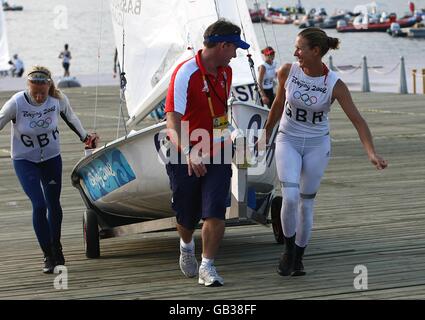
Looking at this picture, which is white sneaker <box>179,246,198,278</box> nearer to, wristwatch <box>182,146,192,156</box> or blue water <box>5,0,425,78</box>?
wristwatch <box>182,146,192,156</box>

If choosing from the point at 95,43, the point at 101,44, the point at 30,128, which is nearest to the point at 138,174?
the point at 30,128

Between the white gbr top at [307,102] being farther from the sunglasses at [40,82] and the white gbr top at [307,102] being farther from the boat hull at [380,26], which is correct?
the boat hull at [380,26]

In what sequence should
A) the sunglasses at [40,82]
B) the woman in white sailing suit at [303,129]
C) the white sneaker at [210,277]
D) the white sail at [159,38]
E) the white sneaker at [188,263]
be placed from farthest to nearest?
1. the white sail at [159,38]
2. the sunglasses at [40,82]
3. the white sneaker at [188,263]
4. the woman in white sailing suit at [303,129]
5. the white sneaker at [210,277]

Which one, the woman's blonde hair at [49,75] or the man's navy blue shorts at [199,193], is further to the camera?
the woman's blonde hair at [49,75]

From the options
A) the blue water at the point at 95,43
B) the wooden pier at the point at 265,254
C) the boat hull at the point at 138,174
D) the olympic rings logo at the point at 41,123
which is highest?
the olympic rings logo at the point at 41,123

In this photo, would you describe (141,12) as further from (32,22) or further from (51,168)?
(32,22)

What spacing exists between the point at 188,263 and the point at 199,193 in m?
0.58

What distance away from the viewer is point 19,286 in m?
8.62

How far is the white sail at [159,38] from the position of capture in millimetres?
11797

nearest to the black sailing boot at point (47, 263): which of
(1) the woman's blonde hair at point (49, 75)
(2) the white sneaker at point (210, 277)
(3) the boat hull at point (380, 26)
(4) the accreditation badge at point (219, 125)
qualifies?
(1) the woman's blonde hair at point (49, 75)

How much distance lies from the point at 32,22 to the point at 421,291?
168 metres

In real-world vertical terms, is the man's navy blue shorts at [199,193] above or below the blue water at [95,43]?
above

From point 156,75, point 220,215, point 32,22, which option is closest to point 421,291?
point 220,215

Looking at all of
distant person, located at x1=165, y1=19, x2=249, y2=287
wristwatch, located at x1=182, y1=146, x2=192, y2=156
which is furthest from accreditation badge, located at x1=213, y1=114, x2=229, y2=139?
wristwatch, located at x1=182, y1=146, x2=192, y2=156
